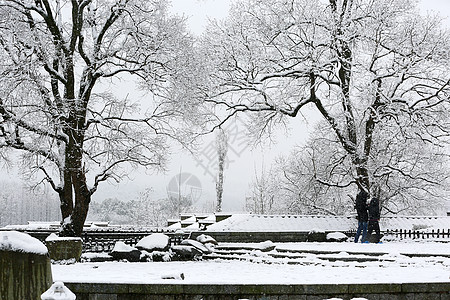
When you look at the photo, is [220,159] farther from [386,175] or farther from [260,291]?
[260,291]

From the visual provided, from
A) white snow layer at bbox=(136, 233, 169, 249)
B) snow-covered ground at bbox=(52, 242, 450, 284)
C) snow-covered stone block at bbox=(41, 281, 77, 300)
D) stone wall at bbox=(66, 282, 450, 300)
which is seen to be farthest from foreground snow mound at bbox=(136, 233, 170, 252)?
snow-covered stone block at bbox=(41, 281, 77, 300)

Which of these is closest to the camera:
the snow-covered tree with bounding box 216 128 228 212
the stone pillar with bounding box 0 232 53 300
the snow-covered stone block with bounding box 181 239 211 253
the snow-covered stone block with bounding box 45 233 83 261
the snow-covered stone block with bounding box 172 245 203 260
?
the stone pillar with bounding box 0 232 53 300

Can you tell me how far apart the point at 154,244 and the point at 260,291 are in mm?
8377

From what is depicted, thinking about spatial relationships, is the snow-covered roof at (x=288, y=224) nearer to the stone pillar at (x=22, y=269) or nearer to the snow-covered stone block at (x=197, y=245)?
the snow-covered stone block at (x=197, y=245)

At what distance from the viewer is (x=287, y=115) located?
25.1 metres

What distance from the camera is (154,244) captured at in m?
16.8

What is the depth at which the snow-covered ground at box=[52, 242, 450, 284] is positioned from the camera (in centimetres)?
966

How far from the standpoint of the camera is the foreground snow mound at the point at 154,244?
656 inches

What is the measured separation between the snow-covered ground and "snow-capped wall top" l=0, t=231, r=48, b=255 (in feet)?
18.8

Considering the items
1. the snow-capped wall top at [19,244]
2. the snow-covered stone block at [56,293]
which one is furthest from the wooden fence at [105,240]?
the snow-covered stone block at [56,293]

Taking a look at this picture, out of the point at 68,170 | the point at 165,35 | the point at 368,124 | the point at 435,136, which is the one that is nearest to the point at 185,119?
the point at 165,35

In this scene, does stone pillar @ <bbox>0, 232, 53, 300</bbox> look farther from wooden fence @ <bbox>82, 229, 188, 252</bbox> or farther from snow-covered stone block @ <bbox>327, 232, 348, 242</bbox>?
snow-covered stone block @ <bbox>327, 232, 348, 242</bbox>

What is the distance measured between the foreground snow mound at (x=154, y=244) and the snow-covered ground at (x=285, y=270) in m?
0.96

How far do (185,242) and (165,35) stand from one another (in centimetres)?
829
